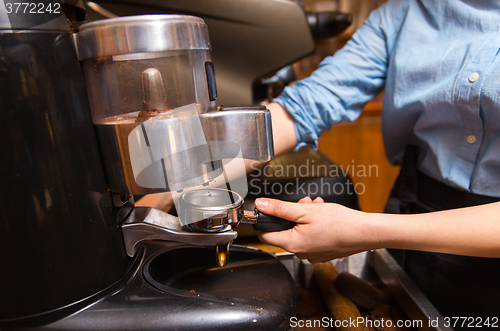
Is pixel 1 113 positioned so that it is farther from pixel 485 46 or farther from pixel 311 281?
pixel 485 46

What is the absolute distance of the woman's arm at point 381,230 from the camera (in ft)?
1.15

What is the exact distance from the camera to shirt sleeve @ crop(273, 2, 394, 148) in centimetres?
55

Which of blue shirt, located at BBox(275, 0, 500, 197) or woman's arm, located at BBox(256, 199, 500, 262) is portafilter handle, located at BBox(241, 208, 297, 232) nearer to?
woman's arm, located at BBox(256, 199, 500, 262)

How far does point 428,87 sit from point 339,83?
15 centimetres

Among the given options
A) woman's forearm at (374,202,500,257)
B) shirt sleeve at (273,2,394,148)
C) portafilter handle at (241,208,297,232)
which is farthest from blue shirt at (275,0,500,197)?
portafilter handle at (241,208,297,232)

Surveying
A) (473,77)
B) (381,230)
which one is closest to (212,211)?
(381,230)

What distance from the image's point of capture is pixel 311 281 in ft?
1.51

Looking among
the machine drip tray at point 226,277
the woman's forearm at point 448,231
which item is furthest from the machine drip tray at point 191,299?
the woman's forearm at point 448,231

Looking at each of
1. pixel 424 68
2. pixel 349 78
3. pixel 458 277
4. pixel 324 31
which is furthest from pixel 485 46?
pixel 324 31

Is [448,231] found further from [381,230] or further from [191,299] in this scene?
[191,299]

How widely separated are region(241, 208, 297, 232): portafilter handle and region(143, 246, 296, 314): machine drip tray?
0.16 ft

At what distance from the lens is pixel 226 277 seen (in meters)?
0.38

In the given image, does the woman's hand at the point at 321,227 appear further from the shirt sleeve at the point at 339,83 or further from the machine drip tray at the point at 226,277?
the shirt sleeve at the point at 339,83

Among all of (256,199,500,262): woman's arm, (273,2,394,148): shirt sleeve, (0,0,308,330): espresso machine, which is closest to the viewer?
(0,0,308,330): espresso machine
